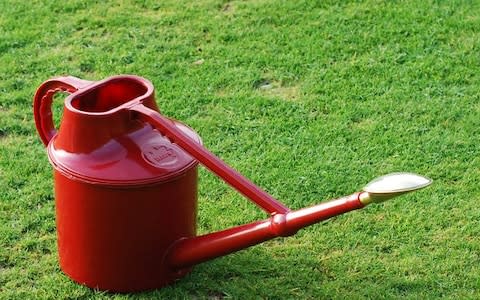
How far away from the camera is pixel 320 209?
106 inches

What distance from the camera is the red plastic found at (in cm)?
289

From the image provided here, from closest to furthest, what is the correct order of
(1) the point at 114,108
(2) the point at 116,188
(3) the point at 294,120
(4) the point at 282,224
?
1. (4) the point at 282,224
2. (2) the point at 116,188
3. (1) the point at 114,108
4. (3) the point at 294,120

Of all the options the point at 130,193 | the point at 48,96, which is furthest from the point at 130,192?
the point at 48,96

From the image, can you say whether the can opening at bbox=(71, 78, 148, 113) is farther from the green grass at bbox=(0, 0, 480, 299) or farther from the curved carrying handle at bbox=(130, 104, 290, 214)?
the green grass at bbox=(0, 0, 480, 299)

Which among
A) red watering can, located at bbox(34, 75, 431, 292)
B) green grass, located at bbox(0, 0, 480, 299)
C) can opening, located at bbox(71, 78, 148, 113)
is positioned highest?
can opening, located at bbox(71, 78, 148, 113)

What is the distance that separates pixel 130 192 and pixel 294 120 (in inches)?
52.1

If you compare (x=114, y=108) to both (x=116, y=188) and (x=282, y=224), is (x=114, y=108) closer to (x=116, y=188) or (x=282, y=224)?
(x=116, y=188)

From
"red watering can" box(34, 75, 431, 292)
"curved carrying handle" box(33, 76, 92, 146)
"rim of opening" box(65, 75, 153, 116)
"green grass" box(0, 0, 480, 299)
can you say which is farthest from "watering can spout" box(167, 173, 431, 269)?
"curved carrying handle" box(33, 76, 92, 146)

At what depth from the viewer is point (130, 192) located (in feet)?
9.54

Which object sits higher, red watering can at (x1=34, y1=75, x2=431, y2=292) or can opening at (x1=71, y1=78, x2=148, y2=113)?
can opening at (x1=71, y1=78, x2=148, y2=113)

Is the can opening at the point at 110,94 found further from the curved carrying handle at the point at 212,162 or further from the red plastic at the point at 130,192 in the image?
the curved carrying handle at the point at 212,162

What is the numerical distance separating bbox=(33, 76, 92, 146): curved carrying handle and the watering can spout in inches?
→ 22.7

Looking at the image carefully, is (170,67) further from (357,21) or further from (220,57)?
(357,21)

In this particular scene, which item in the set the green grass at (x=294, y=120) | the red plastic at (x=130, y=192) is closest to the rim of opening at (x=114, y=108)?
the red plastic at (x=130, y=192)
